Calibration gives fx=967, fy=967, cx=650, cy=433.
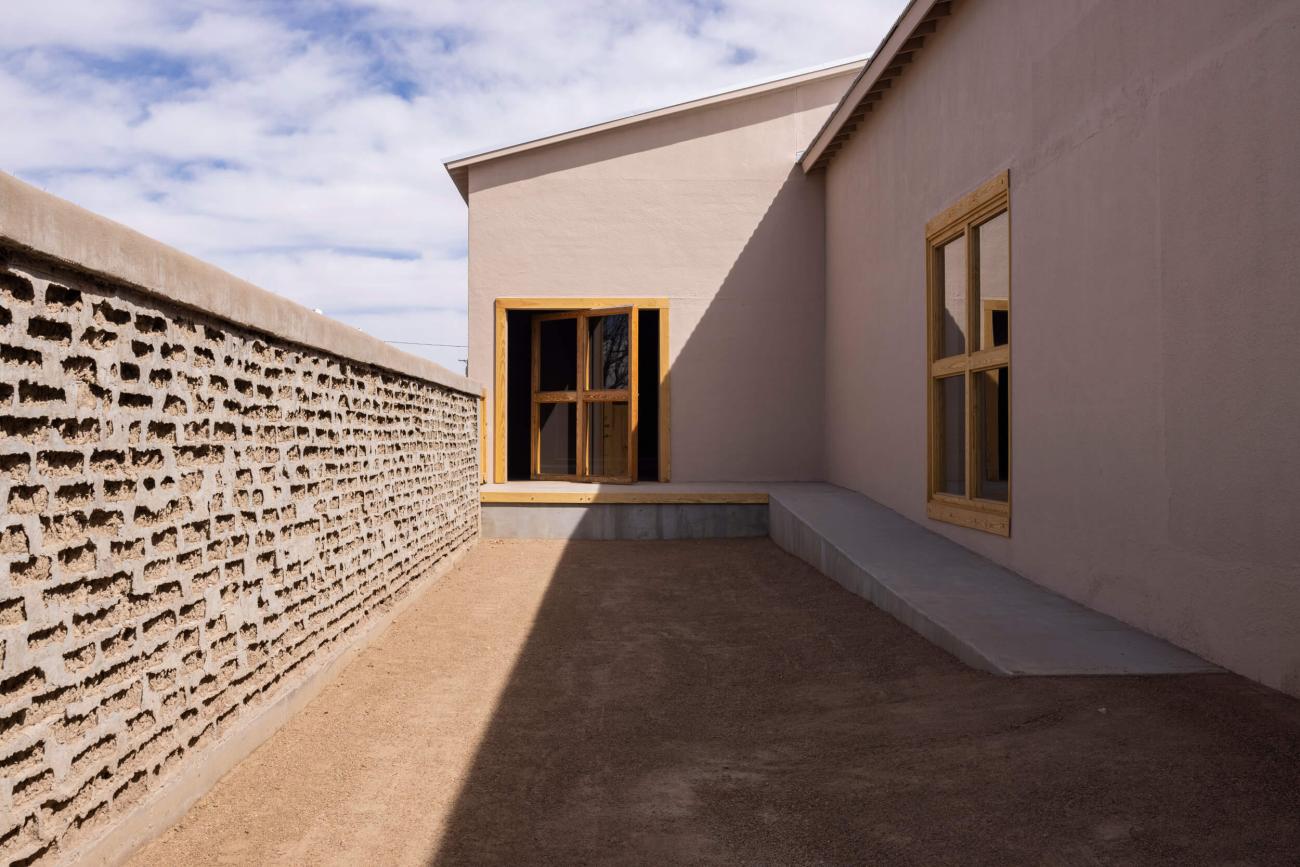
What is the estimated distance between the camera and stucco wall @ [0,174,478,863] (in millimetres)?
2156

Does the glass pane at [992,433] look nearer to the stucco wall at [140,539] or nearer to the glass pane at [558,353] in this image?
the stucco wall at [140,539]

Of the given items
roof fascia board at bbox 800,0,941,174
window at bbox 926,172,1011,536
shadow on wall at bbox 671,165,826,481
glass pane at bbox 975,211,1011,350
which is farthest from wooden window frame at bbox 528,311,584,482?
glass pane at bbox 975,211,1011,350

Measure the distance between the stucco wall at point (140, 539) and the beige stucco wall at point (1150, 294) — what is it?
148 inches

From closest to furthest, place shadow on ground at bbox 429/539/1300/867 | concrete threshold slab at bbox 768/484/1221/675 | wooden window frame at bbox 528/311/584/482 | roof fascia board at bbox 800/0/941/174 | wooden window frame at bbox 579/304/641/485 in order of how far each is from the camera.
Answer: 1. shadow on ground at bbox 429/539/1300/867
2. concrete threshold slab at bbox 768/484/1221/675
3. roof fascia board at bbox 800/0/941/174
4. wooden window frame at bbox 579/304/641/485
5. wooden window frame at bbox 528/311/584/482

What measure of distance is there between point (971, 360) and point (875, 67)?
9.54ft

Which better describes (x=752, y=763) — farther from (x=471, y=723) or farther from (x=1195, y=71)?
(x=1195, y=71)

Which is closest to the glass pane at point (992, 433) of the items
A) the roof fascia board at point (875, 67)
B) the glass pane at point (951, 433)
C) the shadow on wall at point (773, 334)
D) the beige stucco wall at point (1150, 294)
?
the glass pane at point (951, 433)

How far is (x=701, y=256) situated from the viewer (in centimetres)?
1103

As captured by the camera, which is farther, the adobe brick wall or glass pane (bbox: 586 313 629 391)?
glass pane (bbox: 586 313 629 391)

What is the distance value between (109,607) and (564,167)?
927 cm

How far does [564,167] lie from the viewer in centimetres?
1109

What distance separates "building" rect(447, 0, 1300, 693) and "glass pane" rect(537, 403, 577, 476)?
0.03m

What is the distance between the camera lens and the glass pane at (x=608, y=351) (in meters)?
11.0

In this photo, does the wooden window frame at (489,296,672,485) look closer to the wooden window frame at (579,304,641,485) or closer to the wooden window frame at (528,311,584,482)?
the wooden window frame at (579,304,641,485)
